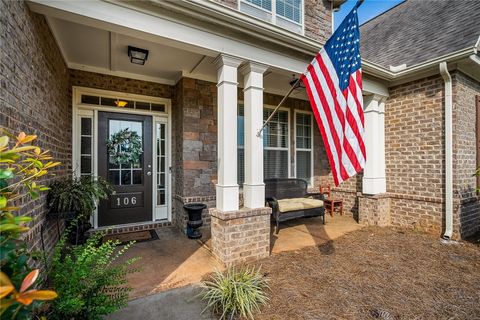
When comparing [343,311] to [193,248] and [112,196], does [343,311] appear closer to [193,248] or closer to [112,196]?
[193,248]

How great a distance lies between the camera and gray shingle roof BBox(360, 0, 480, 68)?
4301 mm

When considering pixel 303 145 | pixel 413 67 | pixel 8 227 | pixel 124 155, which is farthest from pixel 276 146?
pixel 8 227

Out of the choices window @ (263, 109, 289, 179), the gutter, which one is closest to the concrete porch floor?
window @ (263, 109, 289, 179)

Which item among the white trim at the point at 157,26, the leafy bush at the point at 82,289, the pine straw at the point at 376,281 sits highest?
the white trim at the point at 157,26

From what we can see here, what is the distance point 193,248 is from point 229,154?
157 centimetres

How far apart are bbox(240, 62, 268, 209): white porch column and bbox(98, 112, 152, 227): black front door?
2189mm

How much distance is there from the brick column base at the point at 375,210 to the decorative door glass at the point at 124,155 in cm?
445

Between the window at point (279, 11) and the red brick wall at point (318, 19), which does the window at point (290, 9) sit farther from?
the red brick wall at point (318, 19)

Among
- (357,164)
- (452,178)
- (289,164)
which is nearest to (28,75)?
(357,164)

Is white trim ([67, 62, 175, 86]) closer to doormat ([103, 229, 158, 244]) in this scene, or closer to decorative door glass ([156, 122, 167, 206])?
decorative door glass ([156, 122, 167, 206])

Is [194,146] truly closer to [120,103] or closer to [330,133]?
[120,103]

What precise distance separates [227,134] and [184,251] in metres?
1.80

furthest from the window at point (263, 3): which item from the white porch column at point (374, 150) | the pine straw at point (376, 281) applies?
the pine straw at point (376, 281)

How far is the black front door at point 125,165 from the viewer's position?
13.9 ft
